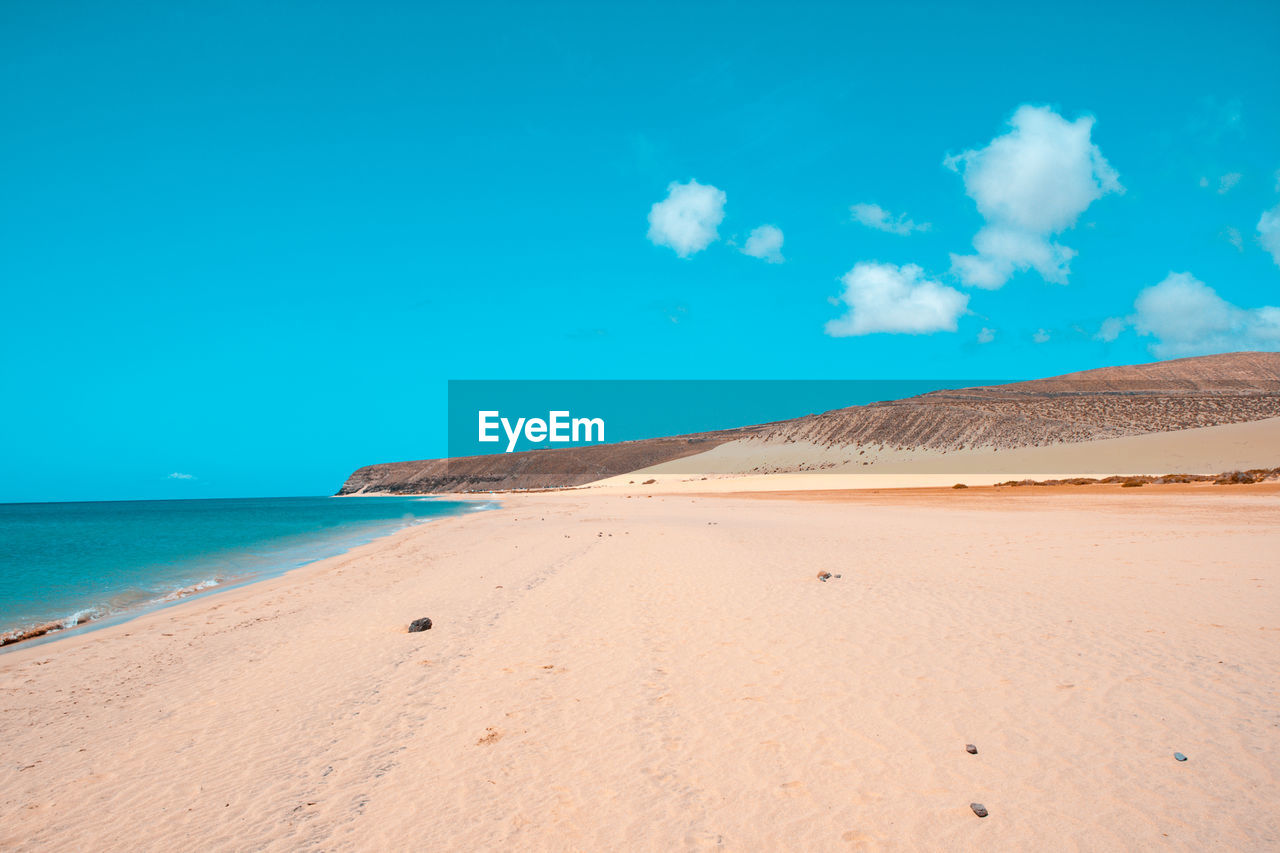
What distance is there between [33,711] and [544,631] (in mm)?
5170

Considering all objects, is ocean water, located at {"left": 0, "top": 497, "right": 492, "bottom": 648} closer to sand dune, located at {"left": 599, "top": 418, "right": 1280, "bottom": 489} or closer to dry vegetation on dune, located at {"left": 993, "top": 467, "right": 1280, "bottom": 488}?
dry vegetation on dune, located at {"left": 993, "top": 467, "right": 1280, "bottom": 488}

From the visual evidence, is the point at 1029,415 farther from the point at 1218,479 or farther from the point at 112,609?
the point at 112,609

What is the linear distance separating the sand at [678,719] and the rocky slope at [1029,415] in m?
62.9

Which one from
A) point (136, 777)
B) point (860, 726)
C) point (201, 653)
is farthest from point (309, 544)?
point (860, 726)

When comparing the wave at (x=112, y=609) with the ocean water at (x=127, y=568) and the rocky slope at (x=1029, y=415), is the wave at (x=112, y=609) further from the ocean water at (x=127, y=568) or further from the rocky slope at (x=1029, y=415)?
the rocky slope at (x=1029, y=415)

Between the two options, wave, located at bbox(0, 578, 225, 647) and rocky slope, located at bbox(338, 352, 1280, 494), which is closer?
wave, located at bbox(0, 578, 225, 647)

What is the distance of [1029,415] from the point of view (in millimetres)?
69625

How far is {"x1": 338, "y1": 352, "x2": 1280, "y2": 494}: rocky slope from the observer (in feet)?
207

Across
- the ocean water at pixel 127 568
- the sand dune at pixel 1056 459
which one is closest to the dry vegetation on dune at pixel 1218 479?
the sand dune at pixel 1056 459

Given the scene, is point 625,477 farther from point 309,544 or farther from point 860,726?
point 860,726

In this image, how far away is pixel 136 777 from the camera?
4613 mm

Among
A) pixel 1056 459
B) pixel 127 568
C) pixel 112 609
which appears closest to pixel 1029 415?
pixel 1056 459

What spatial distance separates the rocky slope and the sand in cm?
6286

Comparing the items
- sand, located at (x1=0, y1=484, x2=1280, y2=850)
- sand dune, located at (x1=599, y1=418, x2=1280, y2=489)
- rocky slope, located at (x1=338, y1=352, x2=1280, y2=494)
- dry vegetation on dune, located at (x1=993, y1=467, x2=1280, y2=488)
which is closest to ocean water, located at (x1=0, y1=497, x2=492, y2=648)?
sand, located at (x1=0, y1=484, x2=1280, y2=850)
